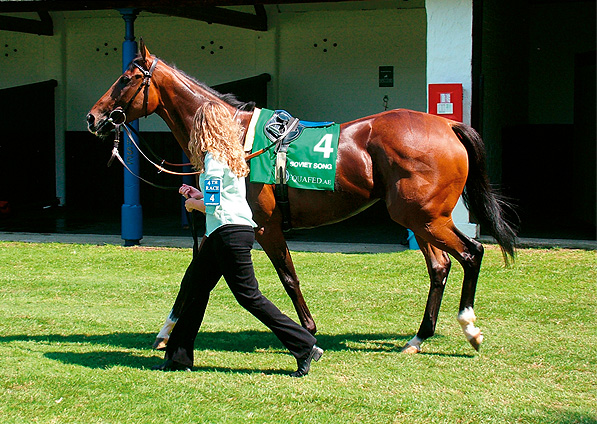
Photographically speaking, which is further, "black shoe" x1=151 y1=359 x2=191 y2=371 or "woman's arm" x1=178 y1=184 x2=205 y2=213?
"black shoe" x1=151 y1=359 x2=191 y2=371

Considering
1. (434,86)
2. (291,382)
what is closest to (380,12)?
(434,86)

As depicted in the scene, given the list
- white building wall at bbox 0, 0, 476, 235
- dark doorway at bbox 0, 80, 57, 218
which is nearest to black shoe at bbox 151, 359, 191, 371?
white building wall at bbox 0, 0, 476, 235

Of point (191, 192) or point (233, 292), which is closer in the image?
point (233, 292)

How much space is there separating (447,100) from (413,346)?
209 inches

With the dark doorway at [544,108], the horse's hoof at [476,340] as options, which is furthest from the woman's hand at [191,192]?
the dark doorway at [544,108]

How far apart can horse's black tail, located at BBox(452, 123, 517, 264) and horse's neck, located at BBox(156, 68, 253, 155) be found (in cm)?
171

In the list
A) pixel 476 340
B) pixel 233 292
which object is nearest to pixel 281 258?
pixel 233 292

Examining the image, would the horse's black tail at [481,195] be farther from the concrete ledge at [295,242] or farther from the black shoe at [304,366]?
the concrete ledge at [295,242]

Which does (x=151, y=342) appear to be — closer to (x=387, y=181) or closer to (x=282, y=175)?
(x=282, y=175)

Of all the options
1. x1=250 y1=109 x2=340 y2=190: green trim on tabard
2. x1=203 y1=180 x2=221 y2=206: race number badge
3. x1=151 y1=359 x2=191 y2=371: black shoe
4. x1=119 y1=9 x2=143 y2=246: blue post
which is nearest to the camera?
x1=203 y1=180 x2=221 y2=206: race number badge

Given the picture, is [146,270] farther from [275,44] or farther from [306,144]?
[275,44]

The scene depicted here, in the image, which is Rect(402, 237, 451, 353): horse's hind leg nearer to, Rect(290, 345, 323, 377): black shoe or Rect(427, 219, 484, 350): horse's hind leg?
Rect(427, 219, 484, 350): horse's hind leg

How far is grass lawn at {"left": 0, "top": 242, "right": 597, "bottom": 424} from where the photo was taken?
14.3 feet

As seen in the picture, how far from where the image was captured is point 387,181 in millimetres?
5660
